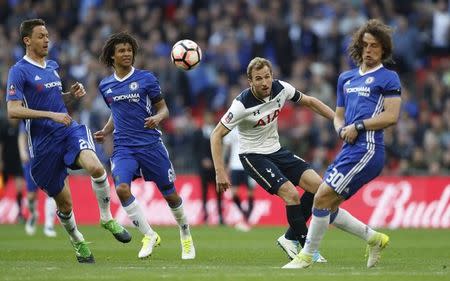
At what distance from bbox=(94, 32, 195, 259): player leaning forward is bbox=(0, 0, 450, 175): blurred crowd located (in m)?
11.8

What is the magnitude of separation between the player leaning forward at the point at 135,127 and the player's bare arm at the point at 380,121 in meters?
3.21

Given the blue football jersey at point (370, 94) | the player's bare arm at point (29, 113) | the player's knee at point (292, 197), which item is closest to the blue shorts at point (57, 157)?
the player's bare arm at point (29, 113)

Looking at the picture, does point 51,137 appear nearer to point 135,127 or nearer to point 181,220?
point 135,127

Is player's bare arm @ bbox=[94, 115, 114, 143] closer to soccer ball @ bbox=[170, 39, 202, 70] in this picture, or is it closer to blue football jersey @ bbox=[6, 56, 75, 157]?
blue football jersey @ bbox=[6, 56, 75, 157]

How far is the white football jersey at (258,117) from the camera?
13836mm

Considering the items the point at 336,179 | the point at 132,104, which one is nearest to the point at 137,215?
the point at 132,104

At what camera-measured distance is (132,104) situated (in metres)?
14.6

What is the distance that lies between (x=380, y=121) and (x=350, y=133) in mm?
356

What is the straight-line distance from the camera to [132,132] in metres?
14.7

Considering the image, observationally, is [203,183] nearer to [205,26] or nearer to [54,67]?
[205,26]

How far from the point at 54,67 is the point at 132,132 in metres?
1.33

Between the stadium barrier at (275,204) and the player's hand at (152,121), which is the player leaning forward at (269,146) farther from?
the stadium barrier at (275,204)

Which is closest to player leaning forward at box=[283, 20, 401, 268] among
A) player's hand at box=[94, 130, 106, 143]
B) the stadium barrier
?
player's hand at box=[94, 130, 106, 143]

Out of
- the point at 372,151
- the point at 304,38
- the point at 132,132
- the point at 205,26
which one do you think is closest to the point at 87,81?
the point at 205,26
